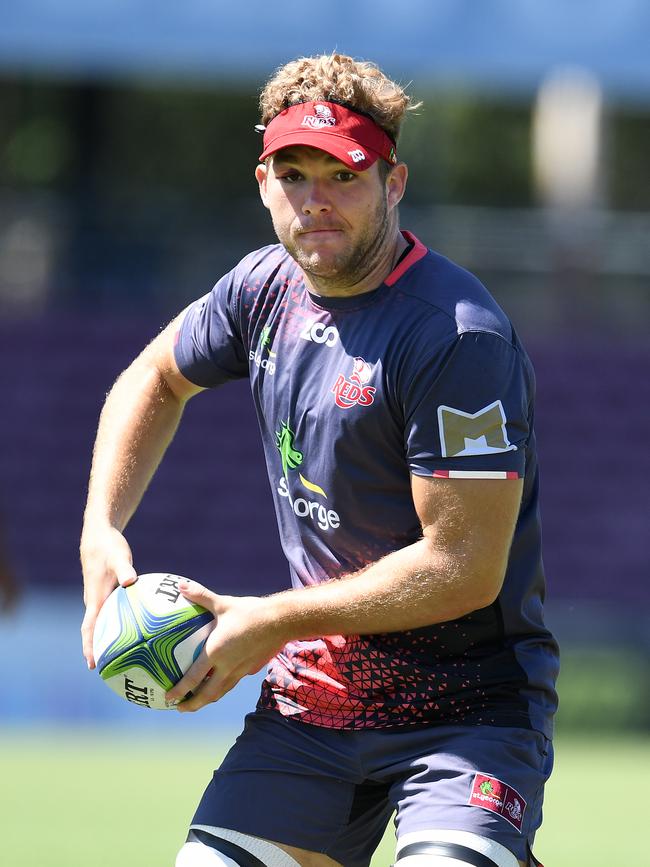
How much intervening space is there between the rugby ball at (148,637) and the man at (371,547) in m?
0.06

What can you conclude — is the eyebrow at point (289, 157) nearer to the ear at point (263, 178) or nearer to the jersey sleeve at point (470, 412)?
the ear at point (263, 178)

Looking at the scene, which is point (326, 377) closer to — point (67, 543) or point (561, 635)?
point (561, 635)

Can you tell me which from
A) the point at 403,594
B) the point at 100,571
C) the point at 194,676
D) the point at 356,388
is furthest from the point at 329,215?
the point at 194,676

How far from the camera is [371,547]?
4387 millimetres

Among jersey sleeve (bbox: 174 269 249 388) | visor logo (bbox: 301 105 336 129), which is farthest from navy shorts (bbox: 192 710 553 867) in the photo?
visor logo (bbox: 301 105 336 129)

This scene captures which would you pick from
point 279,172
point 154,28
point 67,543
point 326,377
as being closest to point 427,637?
point 326,377

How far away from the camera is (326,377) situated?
4352 mm

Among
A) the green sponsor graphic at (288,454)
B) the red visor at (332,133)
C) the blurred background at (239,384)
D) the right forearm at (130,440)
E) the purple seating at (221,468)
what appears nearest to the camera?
the red visor at (332,133)

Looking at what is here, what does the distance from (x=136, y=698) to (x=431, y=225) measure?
13721mm

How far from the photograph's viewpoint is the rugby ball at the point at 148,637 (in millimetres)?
4152

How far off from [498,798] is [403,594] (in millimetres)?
612

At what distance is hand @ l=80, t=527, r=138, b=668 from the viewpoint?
170 inches

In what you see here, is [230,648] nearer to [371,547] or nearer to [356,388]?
[371,547]

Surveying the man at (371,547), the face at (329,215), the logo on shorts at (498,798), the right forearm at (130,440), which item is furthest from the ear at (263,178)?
the logo on shorts at (498,798)
